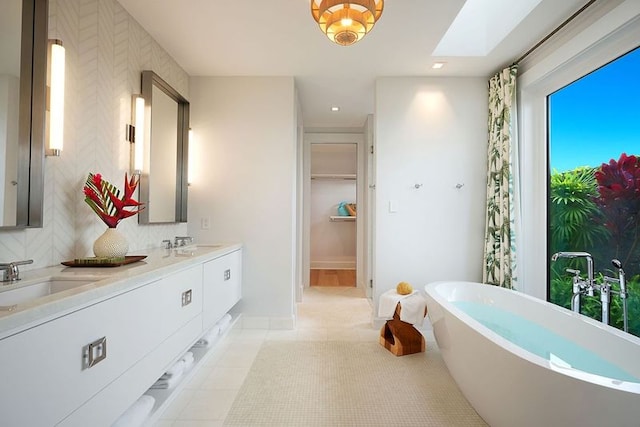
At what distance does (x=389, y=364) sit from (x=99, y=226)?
219 cm

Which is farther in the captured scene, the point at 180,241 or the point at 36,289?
the point at 180,241

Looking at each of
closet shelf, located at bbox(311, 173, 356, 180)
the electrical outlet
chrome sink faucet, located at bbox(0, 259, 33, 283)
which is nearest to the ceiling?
the electrical outlet

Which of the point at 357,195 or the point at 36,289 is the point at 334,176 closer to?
the point at 357,195

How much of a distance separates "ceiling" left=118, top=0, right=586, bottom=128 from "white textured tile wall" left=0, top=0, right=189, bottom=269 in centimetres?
29

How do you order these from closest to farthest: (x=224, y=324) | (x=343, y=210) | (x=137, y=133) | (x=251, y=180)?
(x=137, y=133) → (x=224, y=324) → (x=251, y=180) → (x=343, y=210)

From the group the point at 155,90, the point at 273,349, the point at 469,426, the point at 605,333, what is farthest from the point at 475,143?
the point at 155,90

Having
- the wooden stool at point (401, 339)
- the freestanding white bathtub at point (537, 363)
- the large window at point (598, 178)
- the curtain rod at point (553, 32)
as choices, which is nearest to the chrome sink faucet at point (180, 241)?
the wooden stool at point (401, 339)

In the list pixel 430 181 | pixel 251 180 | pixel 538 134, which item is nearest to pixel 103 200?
pixel 251 180

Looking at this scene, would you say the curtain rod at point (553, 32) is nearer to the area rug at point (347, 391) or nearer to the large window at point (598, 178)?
the large window at point (598, 178)

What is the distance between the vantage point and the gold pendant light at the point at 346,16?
1.71m

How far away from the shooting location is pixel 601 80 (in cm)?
212

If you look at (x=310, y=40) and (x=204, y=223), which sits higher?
(x=310, y=40)

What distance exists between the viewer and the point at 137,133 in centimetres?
227

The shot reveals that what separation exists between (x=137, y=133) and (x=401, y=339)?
253 cm
